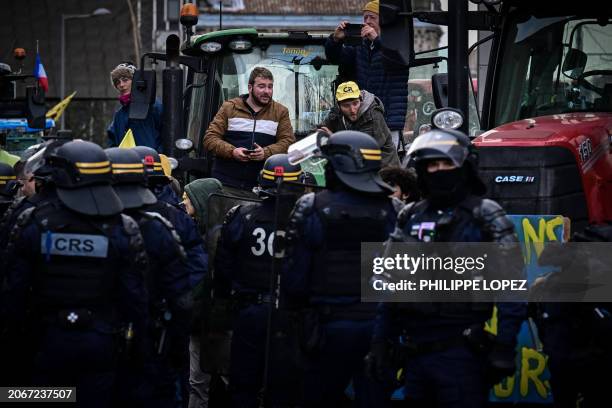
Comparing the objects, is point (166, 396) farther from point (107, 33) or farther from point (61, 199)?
point (107, 33)

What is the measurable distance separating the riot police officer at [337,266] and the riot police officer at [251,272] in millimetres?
987

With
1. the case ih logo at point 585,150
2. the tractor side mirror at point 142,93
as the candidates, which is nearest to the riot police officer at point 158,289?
A: the case ih logo at point 585,150

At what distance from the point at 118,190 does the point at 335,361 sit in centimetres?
175

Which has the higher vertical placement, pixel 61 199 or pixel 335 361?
pixel 61 199

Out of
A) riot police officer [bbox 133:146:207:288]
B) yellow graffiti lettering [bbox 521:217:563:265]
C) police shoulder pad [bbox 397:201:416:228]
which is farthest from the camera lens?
yellow graffiti lettering [bbox 521:217:563:265]

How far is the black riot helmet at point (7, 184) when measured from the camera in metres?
11.0

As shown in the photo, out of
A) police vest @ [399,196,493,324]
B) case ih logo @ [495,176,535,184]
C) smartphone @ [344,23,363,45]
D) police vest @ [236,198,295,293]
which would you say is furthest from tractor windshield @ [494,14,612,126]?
police vest @ [399,196,493,324]

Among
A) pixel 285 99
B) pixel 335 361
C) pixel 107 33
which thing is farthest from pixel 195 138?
pixel 107 33

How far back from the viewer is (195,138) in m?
13.6

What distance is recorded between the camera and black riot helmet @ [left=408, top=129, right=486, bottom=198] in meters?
7.55

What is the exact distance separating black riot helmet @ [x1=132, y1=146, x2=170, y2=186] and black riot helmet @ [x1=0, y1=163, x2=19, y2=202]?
1535 millimetres

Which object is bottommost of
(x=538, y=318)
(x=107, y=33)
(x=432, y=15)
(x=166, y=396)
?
(x=107, y=33)

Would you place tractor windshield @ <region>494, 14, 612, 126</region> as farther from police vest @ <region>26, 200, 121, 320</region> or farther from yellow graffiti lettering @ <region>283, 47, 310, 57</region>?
police vest @ <region>26, 200, 121, 320</region>

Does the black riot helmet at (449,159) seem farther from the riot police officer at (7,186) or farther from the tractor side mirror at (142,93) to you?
the tractor side mirror at (142,93)
